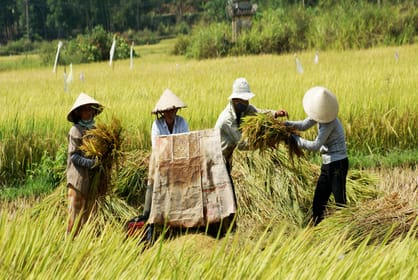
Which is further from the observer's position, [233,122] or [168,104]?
[233,122]

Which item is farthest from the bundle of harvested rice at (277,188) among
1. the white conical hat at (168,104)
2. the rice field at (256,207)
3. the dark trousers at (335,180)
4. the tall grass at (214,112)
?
the white conical hat at (168,104)

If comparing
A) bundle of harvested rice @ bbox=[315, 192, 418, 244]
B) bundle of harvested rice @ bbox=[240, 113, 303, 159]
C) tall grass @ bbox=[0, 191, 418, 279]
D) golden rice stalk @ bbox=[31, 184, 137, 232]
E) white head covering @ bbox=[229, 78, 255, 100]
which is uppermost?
white head covering @ bbox=[229, 78, 255, 100]

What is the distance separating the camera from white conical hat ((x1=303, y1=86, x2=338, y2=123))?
4677 millimetres

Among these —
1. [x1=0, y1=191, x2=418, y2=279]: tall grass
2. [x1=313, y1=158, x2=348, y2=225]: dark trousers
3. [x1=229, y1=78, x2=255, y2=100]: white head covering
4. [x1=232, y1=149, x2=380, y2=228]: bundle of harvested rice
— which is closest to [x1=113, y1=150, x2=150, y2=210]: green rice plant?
[x1=232, y1=149, x2=380, y2=228]: bundle of harvested rice

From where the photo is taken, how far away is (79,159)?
4.72 m

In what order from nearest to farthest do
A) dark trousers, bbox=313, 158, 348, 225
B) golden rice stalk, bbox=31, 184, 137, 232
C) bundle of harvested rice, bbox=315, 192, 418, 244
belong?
bundle of harvested rice, bbox=315, 192, 418, 244
dark trousers, bbox=313, 158, 348, 225
golden rice stalk, bbox=31, 184, 137, 232

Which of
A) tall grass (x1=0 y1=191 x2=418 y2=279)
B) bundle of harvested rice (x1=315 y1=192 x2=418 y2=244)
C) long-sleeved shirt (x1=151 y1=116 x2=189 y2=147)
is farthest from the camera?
long-sleeved shirt (x1=151 y1=116 x2=189 y2=147)

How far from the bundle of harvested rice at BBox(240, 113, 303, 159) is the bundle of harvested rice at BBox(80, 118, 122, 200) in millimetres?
829

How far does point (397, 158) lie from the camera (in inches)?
288

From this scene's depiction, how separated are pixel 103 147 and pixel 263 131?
3.45 feet

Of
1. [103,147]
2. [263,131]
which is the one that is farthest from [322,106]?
[103,147]

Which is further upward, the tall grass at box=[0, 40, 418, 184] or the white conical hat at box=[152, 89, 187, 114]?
the white conical hat at box=[152, 89, 187, 114]

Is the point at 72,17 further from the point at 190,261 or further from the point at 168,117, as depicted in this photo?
the point at 190,261

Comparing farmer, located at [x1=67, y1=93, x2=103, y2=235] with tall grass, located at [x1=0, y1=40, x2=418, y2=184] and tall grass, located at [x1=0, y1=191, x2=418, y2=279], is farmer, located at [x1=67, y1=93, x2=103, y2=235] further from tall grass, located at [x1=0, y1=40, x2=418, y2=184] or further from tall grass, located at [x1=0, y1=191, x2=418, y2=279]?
tall grass, located at [x1=0, y1=191, x2=418, y2=279]
